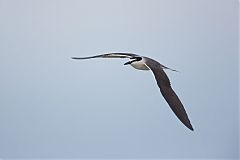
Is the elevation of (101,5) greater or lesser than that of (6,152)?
greater

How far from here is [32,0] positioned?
201 cm

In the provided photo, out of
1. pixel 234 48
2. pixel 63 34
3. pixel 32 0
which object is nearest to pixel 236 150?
pixel 234 48

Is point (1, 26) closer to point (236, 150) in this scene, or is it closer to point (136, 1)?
point (136, 1)

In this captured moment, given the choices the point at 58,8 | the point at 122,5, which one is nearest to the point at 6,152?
the point at 58,8

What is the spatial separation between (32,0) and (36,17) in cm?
7

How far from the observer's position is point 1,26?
201 cm

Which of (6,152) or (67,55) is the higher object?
(67,55)

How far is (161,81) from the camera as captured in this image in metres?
1.45

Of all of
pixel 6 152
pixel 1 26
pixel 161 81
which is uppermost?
pixel 1 26

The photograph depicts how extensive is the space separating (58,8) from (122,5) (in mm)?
238

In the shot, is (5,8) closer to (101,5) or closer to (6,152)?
(101,5)

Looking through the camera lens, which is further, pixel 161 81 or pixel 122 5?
pixel 122 5

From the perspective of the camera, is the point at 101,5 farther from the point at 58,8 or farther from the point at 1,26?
the point at 1,26

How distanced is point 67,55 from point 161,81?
634 millimetres
